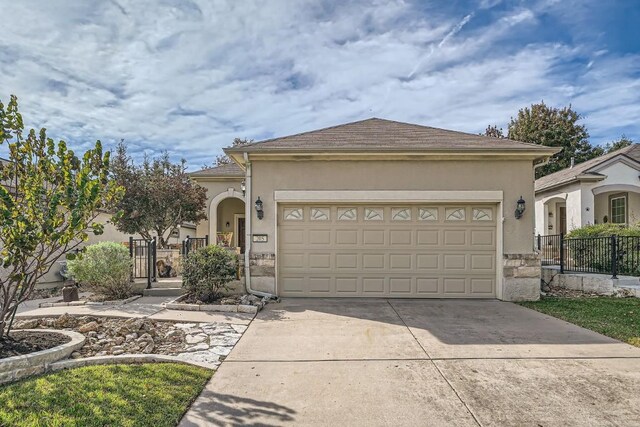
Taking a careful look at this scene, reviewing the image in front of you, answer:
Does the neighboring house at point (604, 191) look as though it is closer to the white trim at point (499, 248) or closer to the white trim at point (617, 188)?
the white trim at point (617, 188)

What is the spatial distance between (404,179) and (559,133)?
23.0m

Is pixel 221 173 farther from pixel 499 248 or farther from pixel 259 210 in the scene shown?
pixel 499 248

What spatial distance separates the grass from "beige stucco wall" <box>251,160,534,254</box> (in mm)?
4791

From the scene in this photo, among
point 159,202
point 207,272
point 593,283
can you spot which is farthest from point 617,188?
point 159,202

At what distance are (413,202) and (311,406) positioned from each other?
19.9 feet

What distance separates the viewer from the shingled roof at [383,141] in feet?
27.5

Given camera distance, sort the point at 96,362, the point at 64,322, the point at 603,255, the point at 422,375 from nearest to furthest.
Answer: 1. the point at 422,375
2. the point at 96,362
3. the point at 64,322
4. the point at 603,255

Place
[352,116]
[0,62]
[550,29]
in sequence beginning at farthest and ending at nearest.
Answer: [352,116] < [550,29] < [0,62]

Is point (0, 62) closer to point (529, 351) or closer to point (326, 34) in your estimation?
point (326, 34)

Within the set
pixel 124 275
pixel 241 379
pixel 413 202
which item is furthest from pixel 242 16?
pixel 241 379

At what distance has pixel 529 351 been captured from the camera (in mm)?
4883

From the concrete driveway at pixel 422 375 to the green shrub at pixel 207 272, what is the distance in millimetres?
1815

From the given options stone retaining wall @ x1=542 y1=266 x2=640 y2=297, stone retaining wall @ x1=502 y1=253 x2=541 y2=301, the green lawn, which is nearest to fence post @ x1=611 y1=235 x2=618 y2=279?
stone retaining wall @ x1=542 y1=266 x2=640 y2=297

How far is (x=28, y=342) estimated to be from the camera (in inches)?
175
